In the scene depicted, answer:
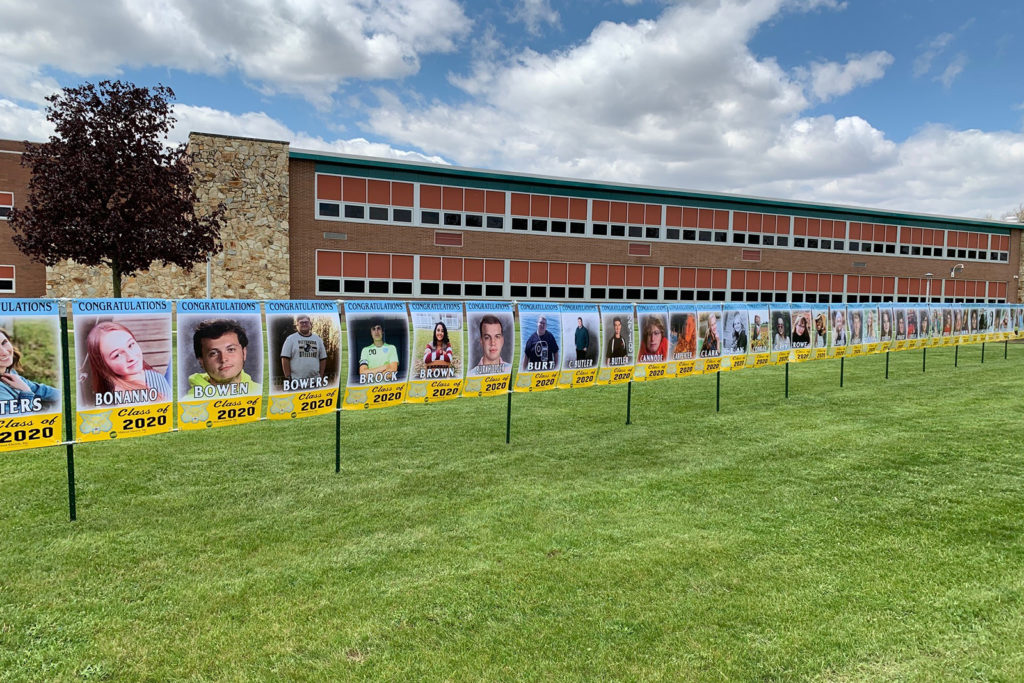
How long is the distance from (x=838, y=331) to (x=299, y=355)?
13408 millimetres

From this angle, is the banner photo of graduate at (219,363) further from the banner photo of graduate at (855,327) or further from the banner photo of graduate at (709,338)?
the banner photo of graduate at (855,327)

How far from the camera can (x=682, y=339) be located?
1113cm

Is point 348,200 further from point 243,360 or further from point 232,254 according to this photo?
point 243,360

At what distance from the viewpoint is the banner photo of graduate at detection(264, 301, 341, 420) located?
6652 mm

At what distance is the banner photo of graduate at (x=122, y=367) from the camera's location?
5465 mm

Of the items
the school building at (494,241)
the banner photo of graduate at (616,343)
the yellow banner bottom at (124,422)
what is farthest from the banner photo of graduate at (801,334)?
the school building at (494,241)

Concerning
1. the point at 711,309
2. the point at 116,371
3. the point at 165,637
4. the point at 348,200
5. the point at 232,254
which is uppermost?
the point at 348,200

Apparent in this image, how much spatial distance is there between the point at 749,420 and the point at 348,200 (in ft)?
88.2

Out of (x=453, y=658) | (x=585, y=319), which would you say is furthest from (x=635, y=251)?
(x=453, y=658)

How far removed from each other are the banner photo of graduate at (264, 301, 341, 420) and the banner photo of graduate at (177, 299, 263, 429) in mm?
180

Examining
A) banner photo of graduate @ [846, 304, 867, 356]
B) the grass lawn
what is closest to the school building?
banner photo of graduate @ [846, 304, 867, 356]

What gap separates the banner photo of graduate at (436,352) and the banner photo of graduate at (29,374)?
3.61 meters

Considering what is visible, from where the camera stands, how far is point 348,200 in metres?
32.2

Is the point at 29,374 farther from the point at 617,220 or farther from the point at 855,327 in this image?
the point at 617,220
